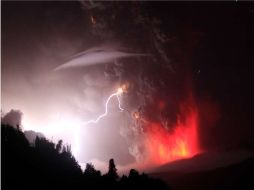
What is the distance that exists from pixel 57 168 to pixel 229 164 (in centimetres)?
16522

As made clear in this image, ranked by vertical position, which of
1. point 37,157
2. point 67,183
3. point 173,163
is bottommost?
point 67,183

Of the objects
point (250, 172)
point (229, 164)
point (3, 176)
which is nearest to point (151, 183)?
point (3, 176)

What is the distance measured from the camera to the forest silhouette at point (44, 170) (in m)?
44.8

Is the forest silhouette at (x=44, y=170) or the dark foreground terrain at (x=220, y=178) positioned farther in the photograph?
the dark foreground terrain at (x=220, y=178)

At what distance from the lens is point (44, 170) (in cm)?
5103

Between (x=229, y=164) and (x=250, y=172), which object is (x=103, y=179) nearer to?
(x=250, y=172)

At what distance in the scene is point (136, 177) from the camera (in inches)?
2606

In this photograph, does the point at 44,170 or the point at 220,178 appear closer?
the point at 44,170

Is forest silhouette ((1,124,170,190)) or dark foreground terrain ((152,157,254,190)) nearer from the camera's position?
forest silhouette ((1,124,170,190))

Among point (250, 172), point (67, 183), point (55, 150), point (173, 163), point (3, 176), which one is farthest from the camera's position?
point (250, 172)

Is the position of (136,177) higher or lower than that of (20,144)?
lower

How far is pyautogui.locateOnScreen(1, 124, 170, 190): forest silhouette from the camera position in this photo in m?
44.8

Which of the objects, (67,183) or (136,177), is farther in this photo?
(136,177)

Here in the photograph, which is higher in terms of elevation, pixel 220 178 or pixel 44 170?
pixel 220 178
